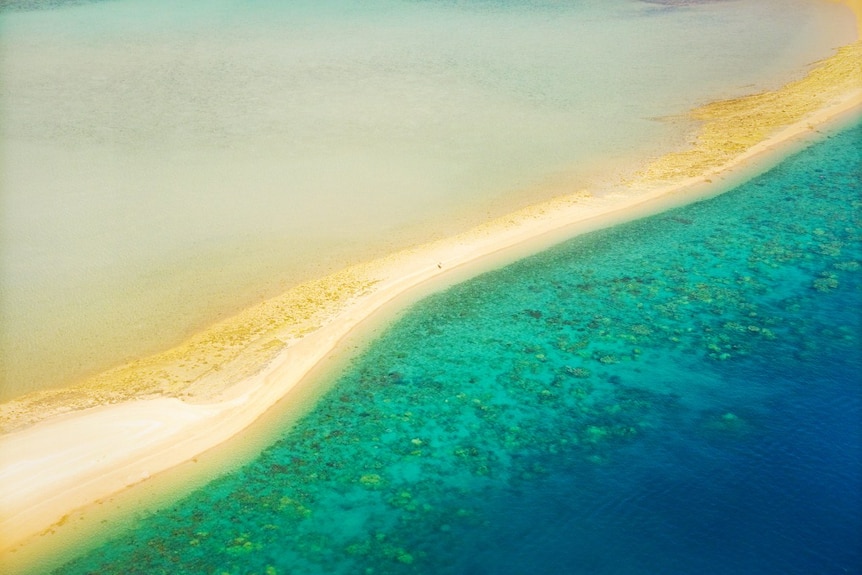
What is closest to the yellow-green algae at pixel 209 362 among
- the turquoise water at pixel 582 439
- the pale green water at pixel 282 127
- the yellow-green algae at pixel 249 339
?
the yellow-green algae at pixel 249 339

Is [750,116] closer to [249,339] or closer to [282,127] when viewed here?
[282,127]

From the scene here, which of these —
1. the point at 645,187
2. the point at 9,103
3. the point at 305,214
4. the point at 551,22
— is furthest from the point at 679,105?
the point at 9,103

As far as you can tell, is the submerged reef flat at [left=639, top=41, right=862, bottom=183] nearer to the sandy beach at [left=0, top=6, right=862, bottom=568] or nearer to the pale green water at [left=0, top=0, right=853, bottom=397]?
the sandy beach at [left=0, top=6, right=862, bottom=568]

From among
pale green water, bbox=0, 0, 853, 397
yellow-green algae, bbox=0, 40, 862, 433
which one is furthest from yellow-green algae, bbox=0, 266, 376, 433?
pale green water, bbox=0, 0, 853, 397

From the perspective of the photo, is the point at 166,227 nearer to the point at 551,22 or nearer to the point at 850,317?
the point at 850,317

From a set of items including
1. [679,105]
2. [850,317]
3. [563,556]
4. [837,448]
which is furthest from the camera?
[679,105]

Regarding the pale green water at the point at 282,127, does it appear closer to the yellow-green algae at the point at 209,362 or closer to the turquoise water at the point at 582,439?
the yellow-green algae at the point at 209,362

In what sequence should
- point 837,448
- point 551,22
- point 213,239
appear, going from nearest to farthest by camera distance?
1. point 837,448
2. point 213,239
3. point 551,22
